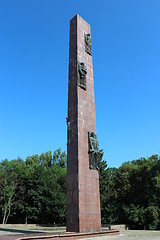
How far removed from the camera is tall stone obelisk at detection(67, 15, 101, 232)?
9.62 meters

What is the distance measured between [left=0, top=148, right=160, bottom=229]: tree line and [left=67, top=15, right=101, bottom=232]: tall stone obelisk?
11718 millimetres

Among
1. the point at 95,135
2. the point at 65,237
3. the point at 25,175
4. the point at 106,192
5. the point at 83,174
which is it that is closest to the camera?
→ the point at 65,237

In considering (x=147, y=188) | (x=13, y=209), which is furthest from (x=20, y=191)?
(x=147, y=188)

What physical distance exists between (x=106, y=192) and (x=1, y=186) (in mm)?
11342

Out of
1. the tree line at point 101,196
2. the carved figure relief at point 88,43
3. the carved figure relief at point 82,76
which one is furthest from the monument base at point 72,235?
the tree line at point 101,196

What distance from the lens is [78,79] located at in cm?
1175

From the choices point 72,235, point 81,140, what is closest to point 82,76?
point 81,140

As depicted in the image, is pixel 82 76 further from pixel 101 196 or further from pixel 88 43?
pixel 101 196

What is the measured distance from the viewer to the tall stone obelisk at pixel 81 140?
9625 mm

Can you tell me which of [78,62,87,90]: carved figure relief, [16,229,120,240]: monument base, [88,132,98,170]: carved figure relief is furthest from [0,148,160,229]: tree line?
[78,62,87,90]: carved figure relief

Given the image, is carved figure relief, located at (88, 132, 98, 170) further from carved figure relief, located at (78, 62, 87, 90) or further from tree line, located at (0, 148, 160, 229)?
tree line, located at (0, 148, 160, 229)

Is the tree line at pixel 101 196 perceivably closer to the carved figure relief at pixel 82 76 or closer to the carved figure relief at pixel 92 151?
the carved figure relief at pixel 92 151

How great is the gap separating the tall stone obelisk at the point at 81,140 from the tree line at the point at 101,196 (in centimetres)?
1172

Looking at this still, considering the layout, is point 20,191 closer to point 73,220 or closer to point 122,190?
point 122,190
